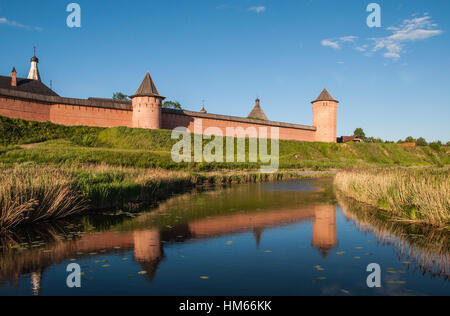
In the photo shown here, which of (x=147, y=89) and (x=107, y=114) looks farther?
(x=147, y=89)

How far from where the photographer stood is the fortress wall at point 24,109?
81.9ft

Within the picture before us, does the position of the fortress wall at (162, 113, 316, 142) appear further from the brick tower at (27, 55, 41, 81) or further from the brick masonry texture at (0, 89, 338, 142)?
the brick tower at (27, 55, 41, 81)

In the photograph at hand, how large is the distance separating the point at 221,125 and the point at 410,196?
97.0ft

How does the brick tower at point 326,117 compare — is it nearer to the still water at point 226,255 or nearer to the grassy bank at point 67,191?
the grassy bank at point 67,191

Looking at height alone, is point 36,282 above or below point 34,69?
below

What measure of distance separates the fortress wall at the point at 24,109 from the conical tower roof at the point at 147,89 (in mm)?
7315

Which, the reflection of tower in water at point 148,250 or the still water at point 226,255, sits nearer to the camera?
the still water at point 226,255

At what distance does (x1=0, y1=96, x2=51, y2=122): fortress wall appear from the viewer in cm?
2495

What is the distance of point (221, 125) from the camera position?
36.7 m

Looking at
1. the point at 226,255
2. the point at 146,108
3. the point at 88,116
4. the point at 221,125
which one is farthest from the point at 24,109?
the point at 226,255
